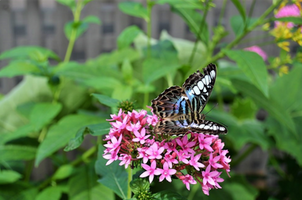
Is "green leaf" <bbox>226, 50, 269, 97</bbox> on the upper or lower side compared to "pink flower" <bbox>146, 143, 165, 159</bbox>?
upper

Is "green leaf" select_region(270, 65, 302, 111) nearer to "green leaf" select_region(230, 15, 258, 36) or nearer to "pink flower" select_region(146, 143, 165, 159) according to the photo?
"green leaf" select_region(230, 15, 258, 36)

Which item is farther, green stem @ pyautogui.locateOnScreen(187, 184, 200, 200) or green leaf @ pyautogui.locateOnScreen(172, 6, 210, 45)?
green stem @ pyautogui.locateOnScreen(187, 184, 200, 200)

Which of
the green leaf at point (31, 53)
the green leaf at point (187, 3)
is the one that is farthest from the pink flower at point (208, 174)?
the green leaf at point (31, 53)

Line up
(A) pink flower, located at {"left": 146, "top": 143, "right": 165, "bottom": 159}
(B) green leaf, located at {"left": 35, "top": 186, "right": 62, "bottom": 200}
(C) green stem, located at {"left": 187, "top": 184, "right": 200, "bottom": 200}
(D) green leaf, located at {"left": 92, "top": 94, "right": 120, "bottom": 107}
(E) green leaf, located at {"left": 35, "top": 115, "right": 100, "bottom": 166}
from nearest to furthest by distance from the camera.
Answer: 1. (A) pink flower, located at {"left": 146, "top": 143, "right": 165, "bottom": 159}
2. (D) green leaf, located at {"left": 92, "top": 94, "right": 120, "bottom": 107}
3. (E) green leaf, located at {"left": 35, "top": 115, "right": 100, "bottom": 166}
4. (B) green leaf, located at {"left": 35, "top": 186, "right": 62, "bottom": 200}
5. (C) green stem, located at {"left": 187, "top": 184, "right": 200, "bottom": 200}

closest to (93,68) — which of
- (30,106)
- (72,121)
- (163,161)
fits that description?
(72,121)

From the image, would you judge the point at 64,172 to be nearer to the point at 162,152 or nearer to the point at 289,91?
the point at 162,152

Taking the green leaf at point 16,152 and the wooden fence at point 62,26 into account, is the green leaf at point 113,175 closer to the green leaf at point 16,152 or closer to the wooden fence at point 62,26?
the green leaf at point 16,152

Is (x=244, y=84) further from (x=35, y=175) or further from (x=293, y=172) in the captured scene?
(x=35, y=175)

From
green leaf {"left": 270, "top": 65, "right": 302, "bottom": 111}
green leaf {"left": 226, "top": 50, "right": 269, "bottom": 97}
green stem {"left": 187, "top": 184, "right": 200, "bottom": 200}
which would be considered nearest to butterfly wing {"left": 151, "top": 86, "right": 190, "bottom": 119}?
green leaf {"left": 226, "top": 50, "right": 269, "bottom": 97}
